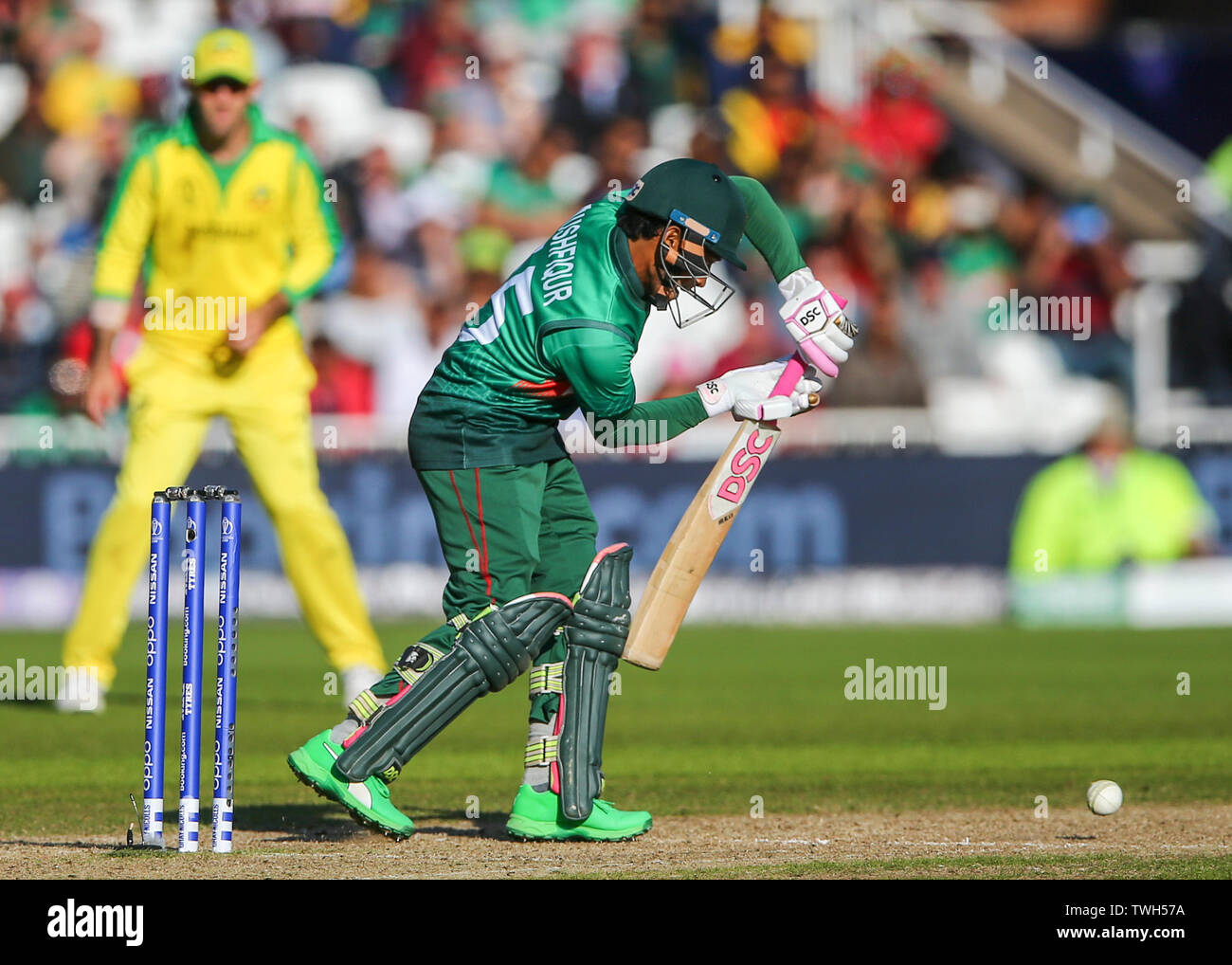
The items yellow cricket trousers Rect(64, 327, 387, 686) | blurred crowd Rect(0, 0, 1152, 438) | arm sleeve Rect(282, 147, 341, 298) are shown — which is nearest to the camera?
yellow cricket trousers Rect(64, 327, 387, 686)

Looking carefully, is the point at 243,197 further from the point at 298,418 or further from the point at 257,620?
the point at 257,620

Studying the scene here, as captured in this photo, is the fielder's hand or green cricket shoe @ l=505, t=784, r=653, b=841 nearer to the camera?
the fielder's hand

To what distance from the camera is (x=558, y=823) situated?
19.1 ft

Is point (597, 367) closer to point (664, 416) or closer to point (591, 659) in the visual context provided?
point (664, 416)

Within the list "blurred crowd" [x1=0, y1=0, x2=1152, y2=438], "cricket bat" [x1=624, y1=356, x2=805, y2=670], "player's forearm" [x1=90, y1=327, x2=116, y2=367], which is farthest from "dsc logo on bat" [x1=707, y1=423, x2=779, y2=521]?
"blurred crowd" [x1=0, y1=0, x2=1152, y2=438]

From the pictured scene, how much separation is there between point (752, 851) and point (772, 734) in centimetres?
315

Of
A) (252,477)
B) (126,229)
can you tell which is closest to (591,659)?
(252,477)

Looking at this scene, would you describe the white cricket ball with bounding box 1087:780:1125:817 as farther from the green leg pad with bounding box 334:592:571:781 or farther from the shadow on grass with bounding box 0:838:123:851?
the shadow on grass with bounding box 0:838:123:851

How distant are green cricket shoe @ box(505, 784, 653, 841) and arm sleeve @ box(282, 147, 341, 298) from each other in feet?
10.8

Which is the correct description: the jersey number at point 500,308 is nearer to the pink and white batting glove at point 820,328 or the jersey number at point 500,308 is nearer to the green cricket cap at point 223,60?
the pink and white batting glove at point 820,328

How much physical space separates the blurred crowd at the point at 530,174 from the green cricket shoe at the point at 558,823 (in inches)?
327

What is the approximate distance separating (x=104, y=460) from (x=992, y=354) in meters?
6.71

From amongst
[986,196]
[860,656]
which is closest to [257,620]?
[860,656]

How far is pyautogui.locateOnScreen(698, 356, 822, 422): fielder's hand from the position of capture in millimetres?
5609
